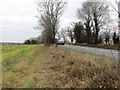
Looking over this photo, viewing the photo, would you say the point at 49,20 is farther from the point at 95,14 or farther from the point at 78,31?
the point at 78,31

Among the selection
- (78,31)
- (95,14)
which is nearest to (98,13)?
(95,14)

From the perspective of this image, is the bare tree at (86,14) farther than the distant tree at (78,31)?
No

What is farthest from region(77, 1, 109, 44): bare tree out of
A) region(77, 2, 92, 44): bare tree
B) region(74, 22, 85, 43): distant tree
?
region(74, 22, 85, 43): distant tree

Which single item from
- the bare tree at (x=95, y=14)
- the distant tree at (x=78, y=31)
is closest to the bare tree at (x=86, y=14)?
the bare tree at (x=95, y=14)

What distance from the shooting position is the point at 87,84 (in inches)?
178

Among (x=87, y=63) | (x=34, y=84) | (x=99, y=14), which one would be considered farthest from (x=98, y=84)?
(x=99, y=14)

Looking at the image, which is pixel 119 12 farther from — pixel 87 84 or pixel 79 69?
pixel 87 84

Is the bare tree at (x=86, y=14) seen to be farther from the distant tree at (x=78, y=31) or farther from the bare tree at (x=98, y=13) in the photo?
the distant tree at (x=78, y=31)

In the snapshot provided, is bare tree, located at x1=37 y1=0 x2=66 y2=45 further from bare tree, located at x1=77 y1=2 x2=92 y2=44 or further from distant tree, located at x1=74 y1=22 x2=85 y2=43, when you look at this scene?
distant tree, located at x1=74 y1=22 x2=85 y2=43

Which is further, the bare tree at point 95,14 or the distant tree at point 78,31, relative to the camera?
the distant tree at point 78,31

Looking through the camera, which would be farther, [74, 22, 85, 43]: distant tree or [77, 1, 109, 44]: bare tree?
[74, 22, 85, 43]: distant tree

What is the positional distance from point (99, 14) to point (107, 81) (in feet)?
93.8

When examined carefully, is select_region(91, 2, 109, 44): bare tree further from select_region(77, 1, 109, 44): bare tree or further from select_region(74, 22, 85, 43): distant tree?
select_region(74, 22, 85, 43): distant tree

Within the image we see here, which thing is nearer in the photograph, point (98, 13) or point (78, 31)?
point (98, 13)
